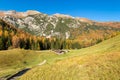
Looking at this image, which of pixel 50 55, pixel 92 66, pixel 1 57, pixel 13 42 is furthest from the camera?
pixel 13 42

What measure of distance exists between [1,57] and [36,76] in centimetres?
4881

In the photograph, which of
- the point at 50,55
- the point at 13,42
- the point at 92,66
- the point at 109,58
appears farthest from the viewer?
the point at 13,42

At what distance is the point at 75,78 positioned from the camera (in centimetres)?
3002

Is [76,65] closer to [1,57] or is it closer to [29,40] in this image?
[1,57]

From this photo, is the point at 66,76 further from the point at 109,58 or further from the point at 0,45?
the point at 0,45

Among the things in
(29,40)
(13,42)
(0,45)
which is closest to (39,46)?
(29,40)

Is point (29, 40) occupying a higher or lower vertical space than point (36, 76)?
higher

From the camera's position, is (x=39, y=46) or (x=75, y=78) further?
(x=39, y=46)

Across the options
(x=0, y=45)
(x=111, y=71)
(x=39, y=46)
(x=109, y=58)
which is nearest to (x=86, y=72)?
(x=111, y=71)

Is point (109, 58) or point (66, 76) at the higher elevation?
point (109, 58)

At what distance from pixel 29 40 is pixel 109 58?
155 m

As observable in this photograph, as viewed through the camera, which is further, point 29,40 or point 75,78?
point 29,40

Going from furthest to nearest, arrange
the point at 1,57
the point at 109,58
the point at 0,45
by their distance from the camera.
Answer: the point at 0,45
the point at 1,57
the point at 109,58

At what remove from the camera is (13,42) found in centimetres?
16550
